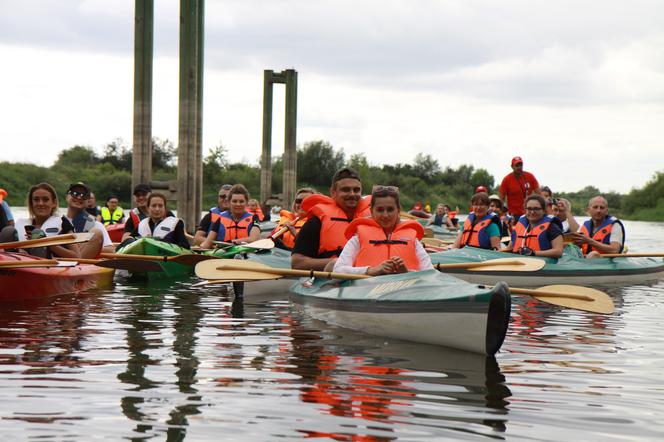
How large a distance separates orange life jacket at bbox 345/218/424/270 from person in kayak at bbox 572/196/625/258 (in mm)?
5461

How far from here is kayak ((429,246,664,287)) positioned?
11.1 meters

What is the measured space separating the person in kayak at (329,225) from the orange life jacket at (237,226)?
13.9 feet

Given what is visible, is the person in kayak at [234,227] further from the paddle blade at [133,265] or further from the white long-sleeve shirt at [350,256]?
the white long-sleeve shirt at [350,256]

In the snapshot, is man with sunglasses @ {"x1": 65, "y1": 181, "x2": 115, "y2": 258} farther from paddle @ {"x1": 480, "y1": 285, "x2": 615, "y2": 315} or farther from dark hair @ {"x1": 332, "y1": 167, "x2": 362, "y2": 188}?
paddle @ {"x1": 480, "y1": 285, "x2": 615, "y2": 315}

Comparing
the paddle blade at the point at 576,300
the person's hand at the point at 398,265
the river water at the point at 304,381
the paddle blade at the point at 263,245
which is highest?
the person's hand at the point at 398,265

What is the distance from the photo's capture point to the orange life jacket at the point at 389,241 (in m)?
7.23

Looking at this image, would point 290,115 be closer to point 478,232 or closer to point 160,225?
point 160,225

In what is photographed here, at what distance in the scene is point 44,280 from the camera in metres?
9.40

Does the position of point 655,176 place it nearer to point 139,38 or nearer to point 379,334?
point 139,38

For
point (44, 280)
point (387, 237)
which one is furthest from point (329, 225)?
point (44, 280)

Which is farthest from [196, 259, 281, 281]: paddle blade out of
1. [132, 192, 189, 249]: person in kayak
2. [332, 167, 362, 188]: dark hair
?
[132, 192, 189, 249]: person in kayak

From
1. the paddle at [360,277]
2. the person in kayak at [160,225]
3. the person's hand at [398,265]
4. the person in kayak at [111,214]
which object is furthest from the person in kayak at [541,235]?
the person in kayak at [111,214]

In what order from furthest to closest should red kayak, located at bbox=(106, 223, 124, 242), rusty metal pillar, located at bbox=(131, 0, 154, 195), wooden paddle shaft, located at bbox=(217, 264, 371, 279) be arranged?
rusty metal pillar, located at bbox=(131, 0, 154, 195) < red kayak, located at bbox=(106, 223, 124, 242) < wooden paddle shaft, located at bbox=(217, 264, 371, 279)

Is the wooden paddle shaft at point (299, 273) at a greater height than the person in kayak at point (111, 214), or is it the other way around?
the person in kayak at point (111, 214)
